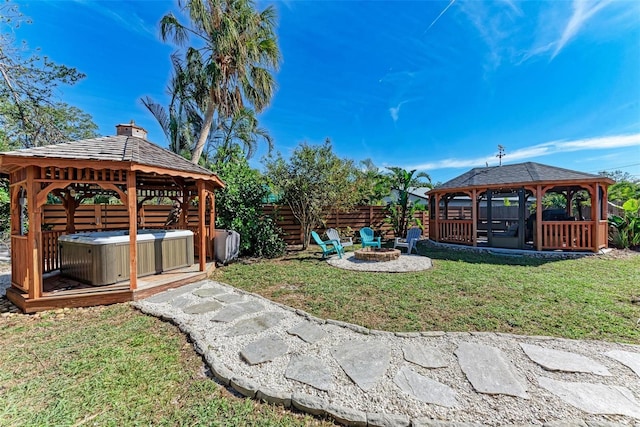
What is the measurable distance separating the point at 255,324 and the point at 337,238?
19.8 feet

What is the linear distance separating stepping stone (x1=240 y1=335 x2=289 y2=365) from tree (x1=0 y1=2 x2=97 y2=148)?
11.9 meters

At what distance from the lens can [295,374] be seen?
2.62 metres

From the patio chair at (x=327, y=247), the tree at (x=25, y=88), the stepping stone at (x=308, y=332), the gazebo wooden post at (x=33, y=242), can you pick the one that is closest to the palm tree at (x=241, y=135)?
the tree at (x=25, y=88)

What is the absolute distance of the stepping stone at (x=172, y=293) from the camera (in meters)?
4.86

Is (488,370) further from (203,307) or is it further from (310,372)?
(203,307)

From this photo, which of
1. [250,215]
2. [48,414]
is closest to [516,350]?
[48,414]

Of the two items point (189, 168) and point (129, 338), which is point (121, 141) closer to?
point (189, 168)

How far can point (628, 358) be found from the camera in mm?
2893

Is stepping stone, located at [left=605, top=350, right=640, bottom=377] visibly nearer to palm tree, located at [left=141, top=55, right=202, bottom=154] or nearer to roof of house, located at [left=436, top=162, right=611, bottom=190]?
roof of house, located at [left=436, top=162, right=611, bottom=190]

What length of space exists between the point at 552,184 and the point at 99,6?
666 inches

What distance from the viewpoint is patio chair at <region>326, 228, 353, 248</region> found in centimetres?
954

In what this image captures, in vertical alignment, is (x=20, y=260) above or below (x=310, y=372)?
above

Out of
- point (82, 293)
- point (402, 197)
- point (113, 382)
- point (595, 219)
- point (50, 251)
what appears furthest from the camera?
point (402, 197)

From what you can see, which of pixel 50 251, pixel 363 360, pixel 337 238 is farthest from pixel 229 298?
pixel 337 238
